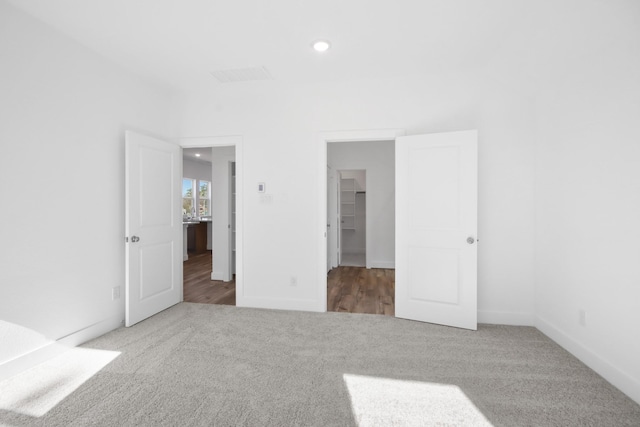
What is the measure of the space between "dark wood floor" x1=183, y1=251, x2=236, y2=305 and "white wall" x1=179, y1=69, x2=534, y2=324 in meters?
0.61

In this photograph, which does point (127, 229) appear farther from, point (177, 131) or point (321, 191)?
point (321, 191)

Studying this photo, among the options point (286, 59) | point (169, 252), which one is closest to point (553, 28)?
point (286, 59)

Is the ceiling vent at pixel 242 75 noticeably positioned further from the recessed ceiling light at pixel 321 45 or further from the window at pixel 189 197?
the window at pixel 189 197

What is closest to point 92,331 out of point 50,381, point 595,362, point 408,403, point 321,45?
point 50,381

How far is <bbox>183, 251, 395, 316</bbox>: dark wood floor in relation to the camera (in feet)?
12.8

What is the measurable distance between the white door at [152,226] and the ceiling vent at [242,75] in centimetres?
100

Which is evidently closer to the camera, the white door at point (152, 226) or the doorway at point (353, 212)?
the white door at point (152, 226)

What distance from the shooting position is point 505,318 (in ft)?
10.6

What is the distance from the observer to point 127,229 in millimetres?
3111

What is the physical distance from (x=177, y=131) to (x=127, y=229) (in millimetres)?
1454

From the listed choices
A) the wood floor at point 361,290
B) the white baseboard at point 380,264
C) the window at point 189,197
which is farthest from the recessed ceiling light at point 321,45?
the window at point 189,197

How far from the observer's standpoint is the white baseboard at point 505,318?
10.5 ft

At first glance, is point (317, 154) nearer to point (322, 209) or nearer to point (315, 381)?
point (322, 209)

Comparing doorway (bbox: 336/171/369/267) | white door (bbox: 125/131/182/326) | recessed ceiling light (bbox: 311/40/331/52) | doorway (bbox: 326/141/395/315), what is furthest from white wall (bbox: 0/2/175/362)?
doorway (bbox: 336/171/369/267)
